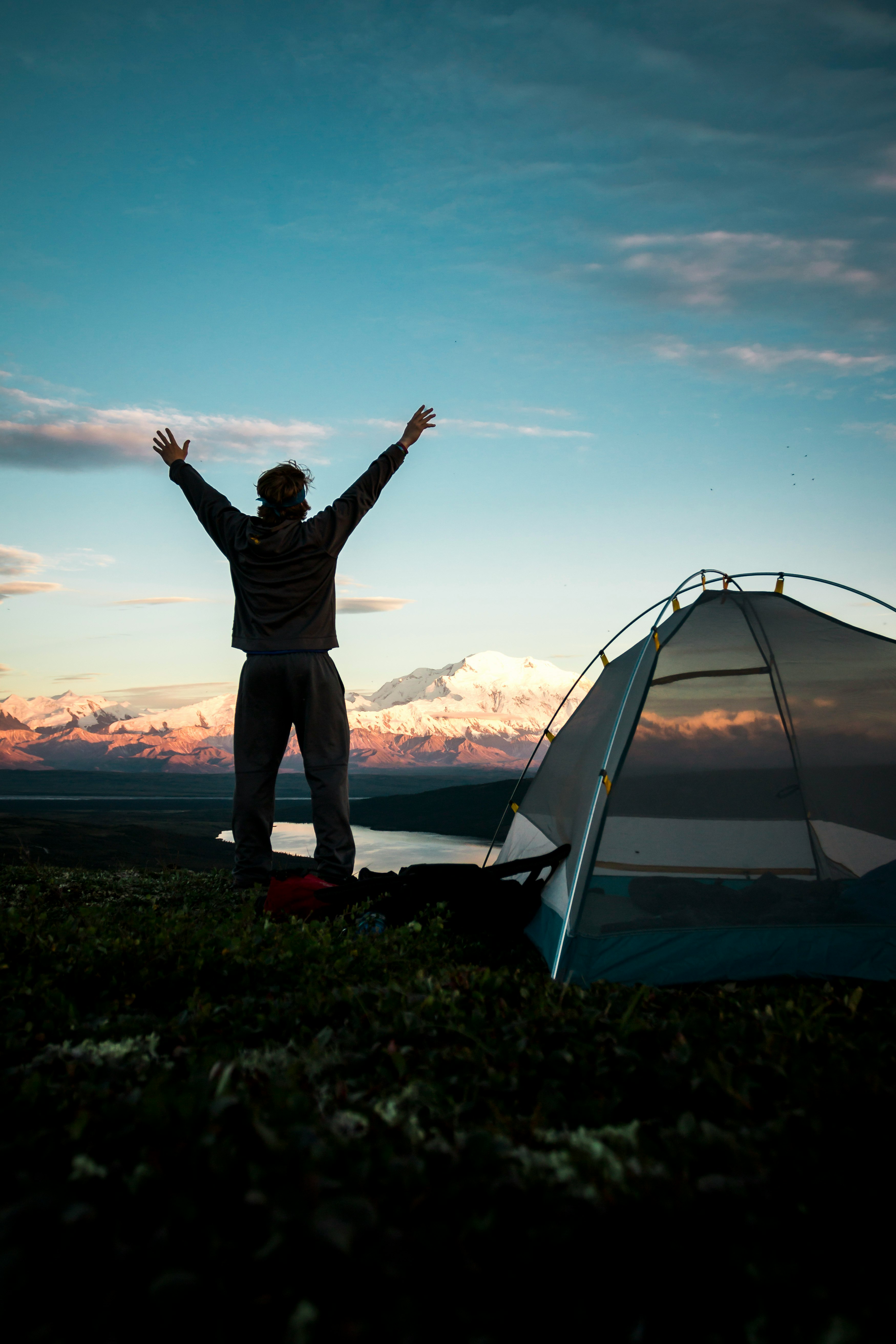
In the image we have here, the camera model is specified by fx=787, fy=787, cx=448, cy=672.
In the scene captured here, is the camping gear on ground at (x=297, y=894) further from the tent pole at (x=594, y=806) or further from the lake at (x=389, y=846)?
the tent pole at (x=594, y=806)

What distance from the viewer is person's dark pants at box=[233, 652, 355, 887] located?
6.68 meters

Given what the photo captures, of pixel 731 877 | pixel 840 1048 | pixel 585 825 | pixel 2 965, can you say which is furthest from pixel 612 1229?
pixel 731 877

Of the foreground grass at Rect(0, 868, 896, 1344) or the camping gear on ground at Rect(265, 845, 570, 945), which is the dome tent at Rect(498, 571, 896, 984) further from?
the foreground grass at Rect(0, 868, 896, 1344)

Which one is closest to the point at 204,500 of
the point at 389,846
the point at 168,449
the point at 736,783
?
the point at 168,449

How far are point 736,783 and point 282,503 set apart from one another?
4.43 metres

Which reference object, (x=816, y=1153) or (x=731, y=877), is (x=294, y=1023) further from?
(x=731, y=877)

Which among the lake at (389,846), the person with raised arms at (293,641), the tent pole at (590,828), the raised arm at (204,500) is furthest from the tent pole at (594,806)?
the raised arm at (204,500)

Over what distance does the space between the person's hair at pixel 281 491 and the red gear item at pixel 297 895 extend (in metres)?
3.04

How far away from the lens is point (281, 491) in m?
6.88

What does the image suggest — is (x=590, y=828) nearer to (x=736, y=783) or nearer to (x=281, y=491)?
(x=736, y=783)

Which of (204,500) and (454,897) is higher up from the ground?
(204,500)

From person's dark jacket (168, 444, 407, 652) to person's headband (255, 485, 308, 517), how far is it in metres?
0.12

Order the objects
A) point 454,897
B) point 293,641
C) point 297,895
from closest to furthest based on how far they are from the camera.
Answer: point 454,897 → point 297,895 → point 293,641

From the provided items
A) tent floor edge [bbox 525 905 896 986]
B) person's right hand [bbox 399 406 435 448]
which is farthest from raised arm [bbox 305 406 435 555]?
tent floor edge [bbox 525 905 896 986]
